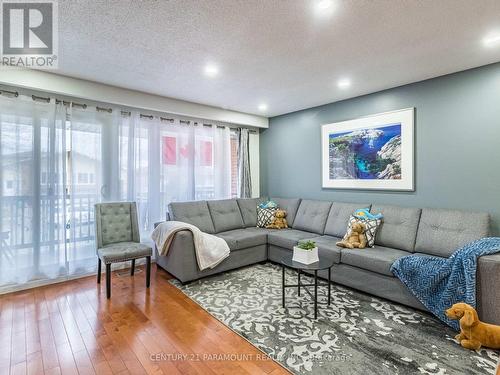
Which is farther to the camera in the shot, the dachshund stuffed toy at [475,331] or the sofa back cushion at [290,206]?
the sofa back cushion at [290,206]

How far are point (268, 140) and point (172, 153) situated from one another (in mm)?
2008

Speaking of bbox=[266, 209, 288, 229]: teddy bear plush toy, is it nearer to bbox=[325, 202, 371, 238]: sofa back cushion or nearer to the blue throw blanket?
bbox=[325, 202, 371, 238]: sofa back cushion

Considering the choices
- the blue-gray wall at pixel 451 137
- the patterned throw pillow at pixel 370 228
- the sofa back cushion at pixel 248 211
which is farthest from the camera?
the sofa back cushion at pixel 248 211

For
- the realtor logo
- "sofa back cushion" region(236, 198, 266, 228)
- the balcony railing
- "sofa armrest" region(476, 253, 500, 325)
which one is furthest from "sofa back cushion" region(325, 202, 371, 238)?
the realtor logo

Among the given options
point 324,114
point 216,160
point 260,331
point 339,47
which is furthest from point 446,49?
point 216,160

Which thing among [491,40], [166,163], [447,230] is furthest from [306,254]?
[166,163]

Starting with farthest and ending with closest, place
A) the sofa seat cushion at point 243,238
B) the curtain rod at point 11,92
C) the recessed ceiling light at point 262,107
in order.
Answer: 1. the recessed ceiling light at point 262,107
2. the sofa seat cushion at point 243,238
3. the curtain rod at point 11,92

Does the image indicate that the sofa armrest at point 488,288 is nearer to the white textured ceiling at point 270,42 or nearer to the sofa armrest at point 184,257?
the white textured ceiling at point 270,42

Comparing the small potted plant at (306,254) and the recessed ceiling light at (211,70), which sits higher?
the recessed ceiling light at (211,70)

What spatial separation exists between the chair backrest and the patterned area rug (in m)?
1.03

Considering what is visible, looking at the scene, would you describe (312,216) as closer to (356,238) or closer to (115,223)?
(356,238)

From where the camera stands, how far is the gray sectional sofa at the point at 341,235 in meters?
2.68

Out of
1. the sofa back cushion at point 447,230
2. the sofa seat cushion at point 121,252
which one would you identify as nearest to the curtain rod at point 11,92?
the sofa seat cushion at point 121,252

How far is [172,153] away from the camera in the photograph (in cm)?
428
